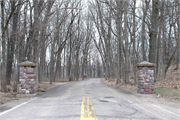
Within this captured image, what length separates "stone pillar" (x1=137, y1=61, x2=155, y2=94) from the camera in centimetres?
1206

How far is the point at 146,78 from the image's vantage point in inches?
482

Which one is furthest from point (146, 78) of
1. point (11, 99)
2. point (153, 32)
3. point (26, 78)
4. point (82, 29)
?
point (82, 29)

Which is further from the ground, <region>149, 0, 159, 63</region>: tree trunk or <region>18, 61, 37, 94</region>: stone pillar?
<region>149, 0, 159, 63</region>: tree trunk

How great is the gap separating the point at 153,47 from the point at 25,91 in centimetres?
1203

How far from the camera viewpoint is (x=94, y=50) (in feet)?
191

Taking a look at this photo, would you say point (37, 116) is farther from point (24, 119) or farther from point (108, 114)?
point (108, 114)

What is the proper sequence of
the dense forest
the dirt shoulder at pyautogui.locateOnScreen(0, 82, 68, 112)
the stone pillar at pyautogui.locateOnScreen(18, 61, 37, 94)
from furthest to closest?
the dense forest, the stone pillar at pyautogui.locateOnScreen(18, 61, 37, 94), the dirt shoulder at pyautogui.locateOnScreen(0, 82, 68, 112)

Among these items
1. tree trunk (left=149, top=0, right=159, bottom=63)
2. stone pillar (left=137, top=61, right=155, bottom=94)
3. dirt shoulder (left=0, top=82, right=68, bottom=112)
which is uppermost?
tree trunk (left=149, top=0, right=159, bottom=63)

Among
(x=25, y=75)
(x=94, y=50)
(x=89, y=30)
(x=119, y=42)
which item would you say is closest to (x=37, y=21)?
(x=25, y=75)

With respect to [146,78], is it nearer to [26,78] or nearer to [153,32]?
[153,32]

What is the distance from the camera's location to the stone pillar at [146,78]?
1206cm

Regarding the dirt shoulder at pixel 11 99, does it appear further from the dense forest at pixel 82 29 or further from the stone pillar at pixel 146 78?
the stone pillar at pixel 146 78

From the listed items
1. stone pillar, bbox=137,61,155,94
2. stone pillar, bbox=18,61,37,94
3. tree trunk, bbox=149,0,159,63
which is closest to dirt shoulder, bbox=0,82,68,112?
stone pillar, bbox=18,61,37,94

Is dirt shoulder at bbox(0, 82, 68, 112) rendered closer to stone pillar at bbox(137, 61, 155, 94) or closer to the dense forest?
the dense forest
